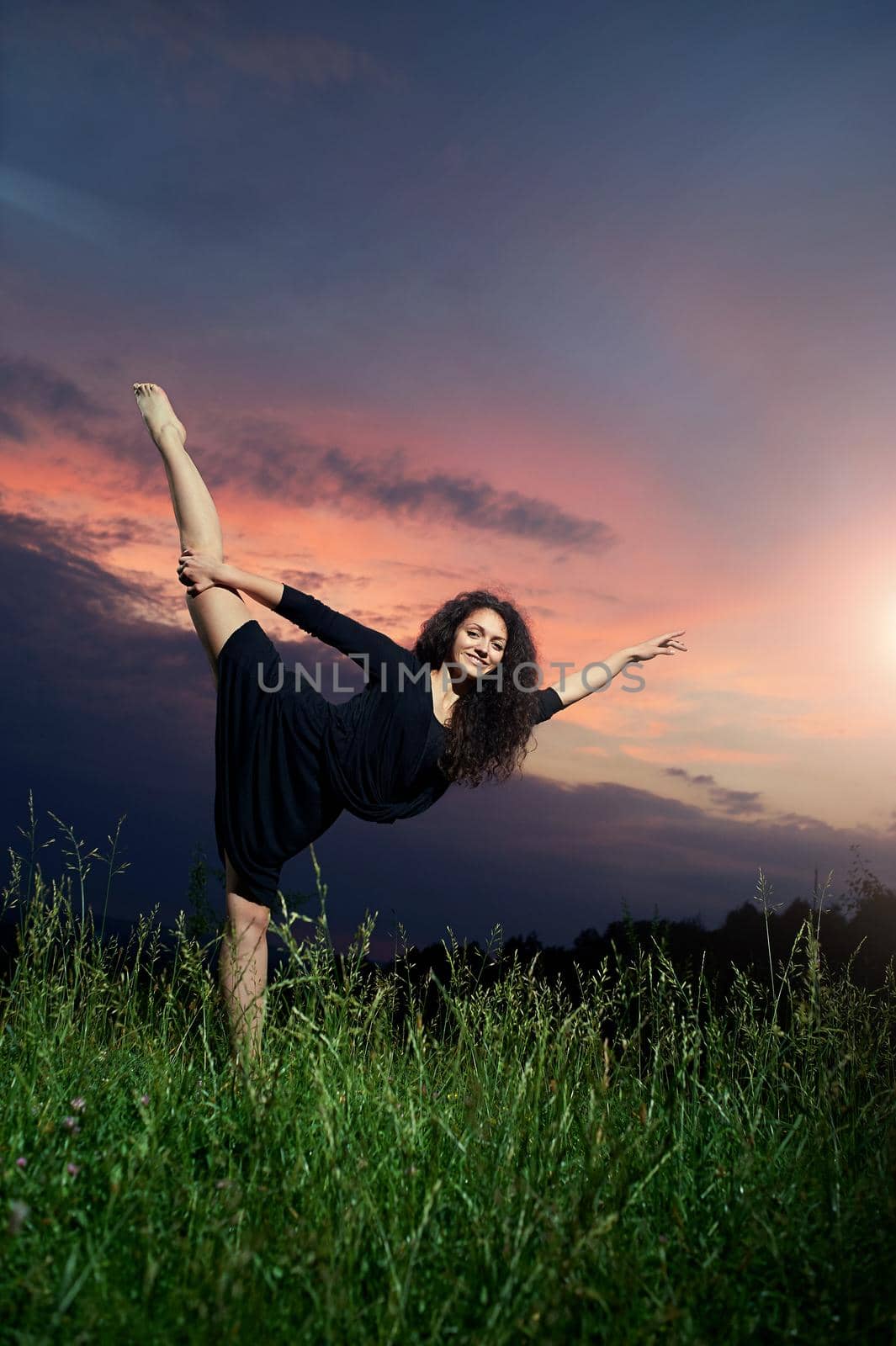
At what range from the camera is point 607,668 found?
18.7 ft

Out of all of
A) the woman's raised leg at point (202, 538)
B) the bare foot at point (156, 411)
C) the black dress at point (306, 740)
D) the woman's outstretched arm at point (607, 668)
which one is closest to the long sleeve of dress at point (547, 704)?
the woman's outstretched arm at point (607, 668)

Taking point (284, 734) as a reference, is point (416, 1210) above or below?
below

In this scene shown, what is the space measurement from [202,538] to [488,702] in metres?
1.59

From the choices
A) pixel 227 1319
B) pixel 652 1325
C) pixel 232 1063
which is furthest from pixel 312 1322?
pixel 232 1063

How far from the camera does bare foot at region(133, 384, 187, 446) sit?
505 centimetres

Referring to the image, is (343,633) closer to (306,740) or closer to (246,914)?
(306,740)

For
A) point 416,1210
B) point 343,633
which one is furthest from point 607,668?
point 416,1210

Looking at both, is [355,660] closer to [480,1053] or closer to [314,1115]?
[480,1053]

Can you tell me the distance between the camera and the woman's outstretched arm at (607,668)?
18.4 feet

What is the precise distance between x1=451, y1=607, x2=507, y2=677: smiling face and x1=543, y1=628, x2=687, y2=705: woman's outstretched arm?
51 cm

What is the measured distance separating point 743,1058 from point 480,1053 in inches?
38.0

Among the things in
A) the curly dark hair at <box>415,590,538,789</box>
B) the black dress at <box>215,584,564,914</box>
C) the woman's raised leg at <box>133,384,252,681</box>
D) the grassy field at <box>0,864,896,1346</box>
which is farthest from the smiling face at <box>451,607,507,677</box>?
the grassy field at <box>0,864,896,1346</box>

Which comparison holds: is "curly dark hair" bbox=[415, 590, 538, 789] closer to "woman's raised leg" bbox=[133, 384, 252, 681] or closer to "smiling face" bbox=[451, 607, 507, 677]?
"smiling face" bbox=[451, 607, 507, 677]

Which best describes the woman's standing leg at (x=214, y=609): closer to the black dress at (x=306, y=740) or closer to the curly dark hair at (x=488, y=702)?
the black dress at (x=306, y=740)
